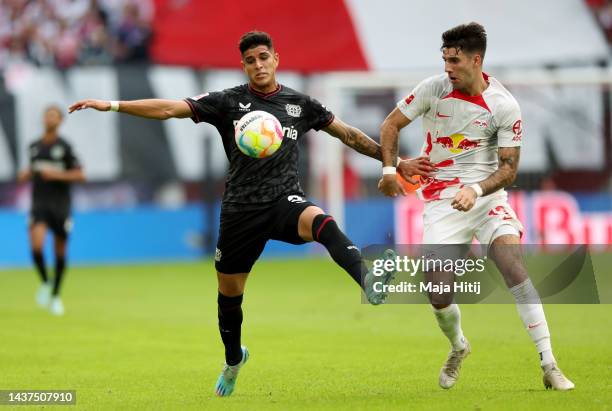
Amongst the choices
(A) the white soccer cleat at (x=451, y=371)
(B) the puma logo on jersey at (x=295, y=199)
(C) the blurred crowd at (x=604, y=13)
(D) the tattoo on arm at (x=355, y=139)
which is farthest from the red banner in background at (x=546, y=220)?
Result: (B) the puma logo on jersey at (x=295, y=199)

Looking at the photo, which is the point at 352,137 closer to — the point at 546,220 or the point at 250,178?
the point at 250,178

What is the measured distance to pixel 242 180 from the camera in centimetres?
849

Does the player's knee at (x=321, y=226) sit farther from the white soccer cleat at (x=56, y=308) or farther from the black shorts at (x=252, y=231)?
the white soccer cleat at (x=56, y=308)

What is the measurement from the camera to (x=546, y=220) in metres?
23.2

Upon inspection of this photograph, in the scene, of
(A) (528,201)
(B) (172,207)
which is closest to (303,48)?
(B) (172,207)

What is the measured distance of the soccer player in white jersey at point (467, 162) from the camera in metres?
8.40

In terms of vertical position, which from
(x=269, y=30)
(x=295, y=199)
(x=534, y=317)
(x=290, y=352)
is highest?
(x=269, y=30)

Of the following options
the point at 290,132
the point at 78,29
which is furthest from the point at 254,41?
the point at 78,29

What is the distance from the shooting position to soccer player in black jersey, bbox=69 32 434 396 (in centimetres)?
838

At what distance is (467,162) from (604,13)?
18686 mm

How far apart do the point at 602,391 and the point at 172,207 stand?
56.4ft

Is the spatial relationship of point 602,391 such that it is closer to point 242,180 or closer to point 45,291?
point 242,180

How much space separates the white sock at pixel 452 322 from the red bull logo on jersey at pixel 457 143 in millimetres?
1139

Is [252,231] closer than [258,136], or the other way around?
[258,136]
